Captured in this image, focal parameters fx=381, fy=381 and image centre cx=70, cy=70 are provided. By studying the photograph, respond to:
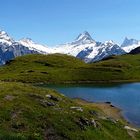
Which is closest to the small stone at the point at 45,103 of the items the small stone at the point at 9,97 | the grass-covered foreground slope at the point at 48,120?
the grass-covered foreground slope at the point at 48,120

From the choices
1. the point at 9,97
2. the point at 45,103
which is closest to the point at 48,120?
the point at 45,103

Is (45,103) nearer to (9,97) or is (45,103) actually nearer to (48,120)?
(9,97)

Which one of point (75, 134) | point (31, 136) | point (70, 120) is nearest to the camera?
point (31, 136)

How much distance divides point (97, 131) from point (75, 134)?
441 centimetres

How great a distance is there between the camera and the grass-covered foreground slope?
148 ft

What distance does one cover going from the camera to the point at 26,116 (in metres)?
48.3

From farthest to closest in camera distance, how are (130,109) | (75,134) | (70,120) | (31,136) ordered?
(130,109) < (70,120) < (75,134) < (31,136)

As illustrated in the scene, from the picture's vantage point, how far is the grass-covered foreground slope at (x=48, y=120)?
45.2 m

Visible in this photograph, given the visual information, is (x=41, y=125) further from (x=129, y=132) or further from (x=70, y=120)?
(x=129, y=132)

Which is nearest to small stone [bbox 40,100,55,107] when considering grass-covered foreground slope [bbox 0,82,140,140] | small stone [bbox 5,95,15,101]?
grass-covered foreground slope [bbox 0,82,140,140]

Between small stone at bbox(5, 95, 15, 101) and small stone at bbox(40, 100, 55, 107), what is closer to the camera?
small stone at bbox(5, 95, 15, 101)

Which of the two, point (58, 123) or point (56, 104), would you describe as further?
point (56, 104)

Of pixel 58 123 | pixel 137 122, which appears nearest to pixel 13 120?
pixel 58 123

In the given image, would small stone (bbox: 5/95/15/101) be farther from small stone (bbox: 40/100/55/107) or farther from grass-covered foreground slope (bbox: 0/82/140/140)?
small stone (bbox: 40/100/55/107)
